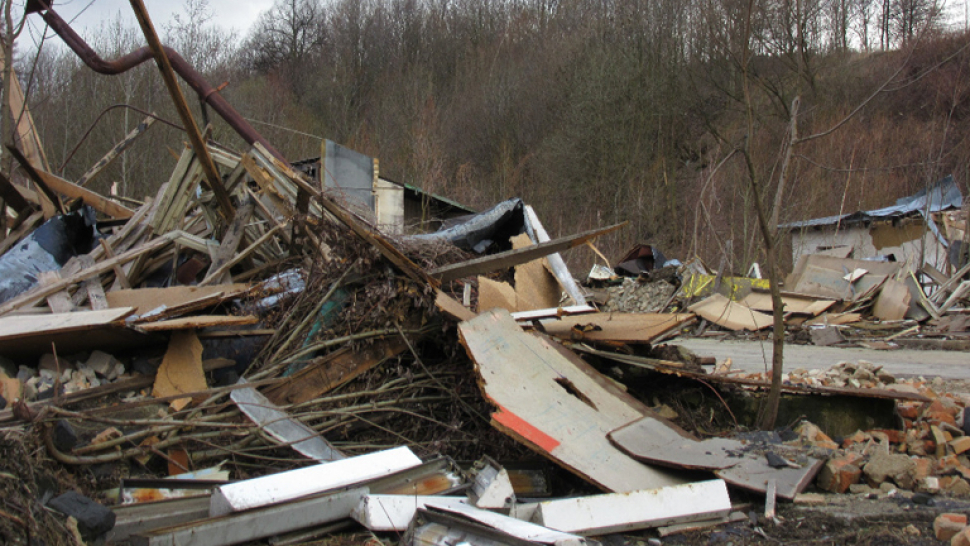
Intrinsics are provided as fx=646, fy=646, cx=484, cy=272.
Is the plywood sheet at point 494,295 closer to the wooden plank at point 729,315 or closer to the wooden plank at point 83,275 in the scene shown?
the wooden plank at point 83,275

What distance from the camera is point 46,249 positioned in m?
5.66

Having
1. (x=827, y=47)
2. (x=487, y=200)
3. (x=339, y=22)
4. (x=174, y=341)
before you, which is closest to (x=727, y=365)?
(x=174, y=341)

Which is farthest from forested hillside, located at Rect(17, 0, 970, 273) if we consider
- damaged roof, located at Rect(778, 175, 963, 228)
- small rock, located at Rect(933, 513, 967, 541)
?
small rock, located at Rect(933, 513, 967, 541)

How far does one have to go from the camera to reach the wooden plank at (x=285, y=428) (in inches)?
141

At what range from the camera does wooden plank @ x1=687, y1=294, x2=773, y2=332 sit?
36.2 ft

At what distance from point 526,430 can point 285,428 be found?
55.4 inches

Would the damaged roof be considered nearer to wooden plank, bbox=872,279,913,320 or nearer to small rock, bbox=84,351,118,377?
wooden plank, bbox=872,279,913,320

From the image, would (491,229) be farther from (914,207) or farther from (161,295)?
(914,207)

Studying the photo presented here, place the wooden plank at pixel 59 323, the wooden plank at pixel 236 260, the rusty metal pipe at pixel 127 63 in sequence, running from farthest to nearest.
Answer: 1. the rusty metal pipe at pixel 127 63
2. the wooden plank at pixel 236 260
3. the wooden plank at pixel 59 323

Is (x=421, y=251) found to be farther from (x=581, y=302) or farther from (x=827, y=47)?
(x=827, y=47)

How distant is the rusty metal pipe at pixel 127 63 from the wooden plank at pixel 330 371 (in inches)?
181

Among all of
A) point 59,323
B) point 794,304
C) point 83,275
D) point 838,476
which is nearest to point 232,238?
point 83,275

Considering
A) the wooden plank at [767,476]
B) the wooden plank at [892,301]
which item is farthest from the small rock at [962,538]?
the wooden plank at [892,301]

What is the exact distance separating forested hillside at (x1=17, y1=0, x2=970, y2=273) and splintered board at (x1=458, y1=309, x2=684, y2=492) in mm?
11206
